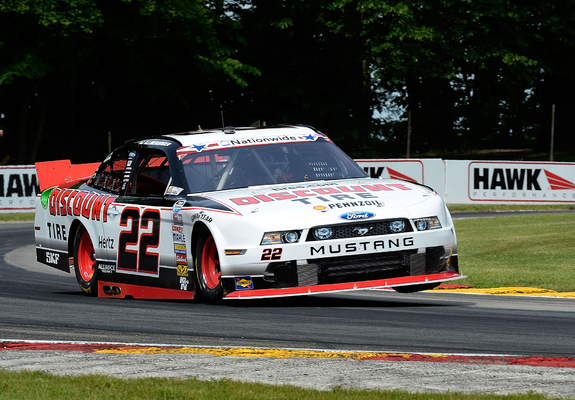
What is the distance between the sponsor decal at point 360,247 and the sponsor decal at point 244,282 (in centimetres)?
55

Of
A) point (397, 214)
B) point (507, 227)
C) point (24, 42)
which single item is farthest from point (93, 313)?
point (24, 42)

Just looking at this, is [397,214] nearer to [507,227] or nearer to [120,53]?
[507,227]

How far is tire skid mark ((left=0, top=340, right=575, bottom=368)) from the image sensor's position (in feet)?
17.8

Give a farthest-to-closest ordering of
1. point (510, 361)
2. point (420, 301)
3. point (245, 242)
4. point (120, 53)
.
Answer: point (120, 53) < point (420, 301) < point (245, 242) < point (510, 361)

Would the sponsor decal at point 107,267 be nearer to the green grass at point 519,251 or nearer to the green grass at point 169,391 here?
the green grass at point 519,251

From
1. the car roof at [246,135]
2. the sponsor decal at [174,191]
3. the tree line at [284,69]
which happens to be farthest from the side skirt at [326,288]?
the tree line at [284,69]

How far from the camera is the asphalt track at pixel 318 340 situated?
16.7 feet

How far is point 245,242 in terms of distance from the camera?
7387 millimetres

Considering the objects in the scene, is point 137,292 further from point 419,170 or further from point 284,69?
point 284,69

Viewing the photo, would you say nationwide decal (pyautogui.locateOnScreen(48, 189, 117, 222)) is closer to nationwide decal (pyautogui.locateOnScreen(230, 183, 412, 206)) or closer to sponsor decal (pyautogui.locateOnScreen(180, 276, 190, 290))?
sponsor decal (pyautogui.locateOnScreen(180, 276, 190, 290))

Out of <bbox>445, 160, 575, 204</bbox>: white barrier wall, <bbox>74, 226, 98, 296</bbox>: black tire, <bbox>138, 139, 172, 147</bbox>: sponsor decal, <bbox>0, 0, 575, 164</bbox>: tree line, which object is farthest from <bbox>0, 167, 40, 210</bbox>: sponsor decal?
<bbox>138, 139, 172, 147</bbox>: sponsor decal

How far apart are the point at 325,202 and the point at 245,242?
739 mm

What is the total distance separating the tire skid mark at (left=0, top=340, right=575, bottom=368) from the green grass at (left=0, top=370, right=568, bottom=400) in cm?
83

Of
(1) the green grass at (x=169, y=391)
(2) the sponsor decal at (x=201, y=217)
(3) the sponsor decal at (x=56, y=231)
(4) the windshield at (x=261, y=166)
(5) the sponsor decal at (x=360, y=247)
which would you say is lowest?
(1) the green grass at (x=169, y=391)
